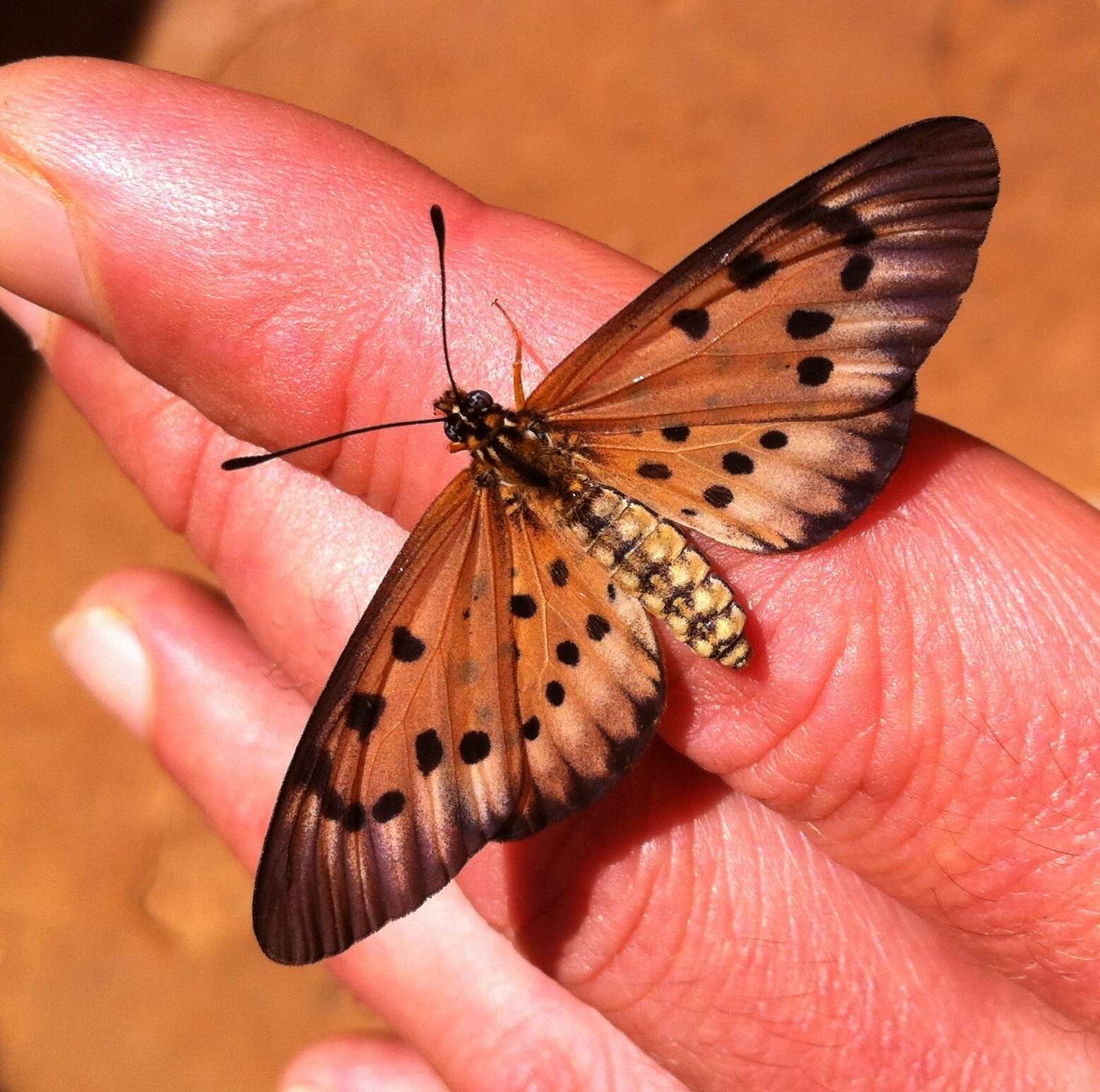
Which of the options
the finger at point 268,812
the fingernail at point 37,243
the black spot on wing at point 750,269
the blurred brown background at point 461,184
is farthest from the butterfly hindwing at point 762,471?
the blurred brown background at point 461,184

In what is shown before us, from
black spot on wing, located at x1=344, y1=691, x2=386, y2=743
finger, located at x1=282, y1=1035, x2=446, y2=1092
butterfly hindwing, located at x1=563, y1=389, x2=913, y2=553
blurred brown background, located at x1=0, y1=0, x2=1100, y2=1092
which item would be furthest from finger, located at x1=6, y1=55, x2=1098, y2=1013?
blurred brown background, located at x1=0, y1=0, x2=1100, y2=1092

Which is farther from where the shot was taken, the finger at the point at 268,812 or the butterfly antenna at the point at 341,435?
the finger at the point at 268,812

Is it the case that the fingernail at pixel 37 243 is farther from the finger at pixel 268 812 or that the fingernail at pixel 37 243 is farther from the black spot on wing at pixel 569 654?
Result: the black spot on wing at pixel 569 654

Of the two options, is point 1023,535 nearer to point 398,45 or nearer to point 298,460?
point 298,460

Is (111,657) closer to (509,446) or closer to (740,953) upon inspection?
(509,446)

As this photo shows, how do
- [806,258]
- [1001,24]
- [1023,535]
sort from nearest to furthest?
[806,258], [1023,535], [1001,24]

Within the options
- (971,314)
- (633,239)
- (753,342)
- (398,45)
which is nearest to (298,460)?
(753,342)

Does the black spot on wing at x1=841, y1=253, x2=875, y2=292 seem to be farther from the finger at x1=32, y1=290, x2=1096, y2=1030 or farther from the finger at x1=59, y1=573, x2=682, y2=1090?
the finger at x1=59, y1=573, x2=682, y2=1090
